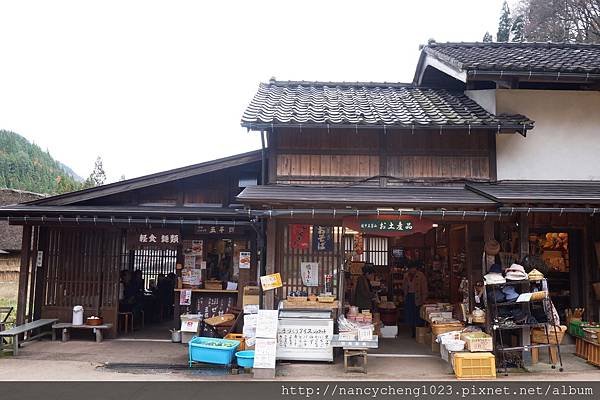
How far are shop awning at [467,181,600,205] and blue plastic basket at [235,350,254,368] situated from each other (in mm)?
5423

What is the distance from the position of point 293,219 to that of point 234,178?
116 inches

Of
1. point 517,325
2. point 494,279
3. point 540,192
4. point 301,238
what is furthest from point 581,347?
point 301,238

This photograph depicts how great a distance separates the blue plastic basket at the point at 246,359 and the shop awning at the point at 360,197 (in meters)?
2.84

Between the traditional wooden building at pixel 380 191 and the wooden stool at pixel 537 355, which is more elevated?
the traditional wooden building at pixel 380 191

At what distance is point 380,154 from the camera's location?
1057 centimetres

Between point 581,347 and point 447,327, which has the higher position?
point 447,327

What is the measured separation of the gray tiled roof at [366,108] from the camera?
9.90m

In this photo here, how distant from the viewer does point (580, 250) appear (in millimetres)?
10766

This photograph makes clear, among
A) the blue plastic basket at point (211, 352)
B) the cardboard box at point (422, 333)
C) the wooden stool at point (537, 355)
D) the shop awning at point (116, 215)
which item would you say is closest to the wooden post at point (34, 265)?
the shop awning at point (116, 215)

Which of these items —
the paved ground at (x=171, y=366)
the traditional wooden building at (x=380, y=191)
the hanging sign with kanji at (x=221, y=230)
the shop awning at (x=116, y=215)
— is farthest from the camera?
the hanging sign with kanji at (x=221, y=230)

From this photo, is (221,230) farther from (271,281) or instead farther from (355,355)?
(355,355)

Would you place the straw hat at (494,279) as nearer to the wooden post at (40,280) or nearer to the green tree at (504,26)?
the wooden post at (40,280)

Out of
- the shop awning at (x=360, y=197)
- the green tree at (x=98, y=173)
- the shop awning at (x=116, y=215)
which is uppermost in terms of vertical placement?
the green tree at (x=98, y=173)

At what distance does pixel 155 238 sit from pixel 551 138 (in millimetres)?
9751
